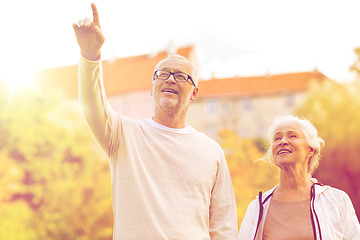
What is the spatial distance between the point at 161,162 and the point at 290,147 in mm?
1106

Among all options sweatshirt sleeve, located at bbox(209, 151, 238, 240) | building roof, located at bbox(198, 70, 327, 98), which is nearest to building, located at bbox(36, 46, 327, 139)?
building roof, located at bbox(198, 70, 327, 98)

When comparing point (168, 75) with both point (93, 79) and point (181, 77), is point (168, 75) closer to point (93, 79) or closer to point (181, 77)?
point (181, 77)

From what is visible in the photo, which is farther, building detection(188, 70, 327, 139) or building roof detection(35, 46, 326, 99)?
building roof detection(35, 46, 326, 99)

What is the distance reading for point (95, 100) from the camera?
254 cm

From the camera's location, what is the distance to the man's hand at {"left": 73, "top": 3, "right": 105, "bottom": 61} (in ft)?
7.90

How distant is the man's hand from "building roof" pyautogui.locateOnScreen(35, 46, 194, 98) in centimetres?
5220

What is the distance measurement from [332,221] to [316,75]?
54.9 metres

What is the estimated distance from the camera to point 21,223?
75.8 ft

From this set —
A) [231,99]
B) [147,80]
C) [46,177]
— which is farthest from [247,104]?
[46,177]

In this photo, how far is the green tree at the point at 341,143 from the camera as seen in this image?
2422 cm

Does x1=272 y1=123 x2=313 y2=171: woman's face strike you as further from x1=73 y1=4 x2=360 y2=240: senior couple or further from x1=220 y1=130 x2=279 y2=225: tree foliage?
x1=220 y1=130 x2=279 y2=225: tree foliage

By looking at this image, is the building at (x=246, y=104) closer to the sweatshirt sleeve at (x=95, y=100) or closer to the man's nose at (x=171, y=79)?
the man's nose at (x=171, y=79)

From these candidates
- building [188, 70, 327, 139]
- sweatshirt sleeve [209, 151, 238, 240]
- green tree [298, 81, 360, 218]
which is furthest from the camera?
building [188, 70, 327, 139]

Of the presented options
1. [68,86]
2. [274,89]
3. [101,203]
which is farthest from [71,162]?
[68,86]
